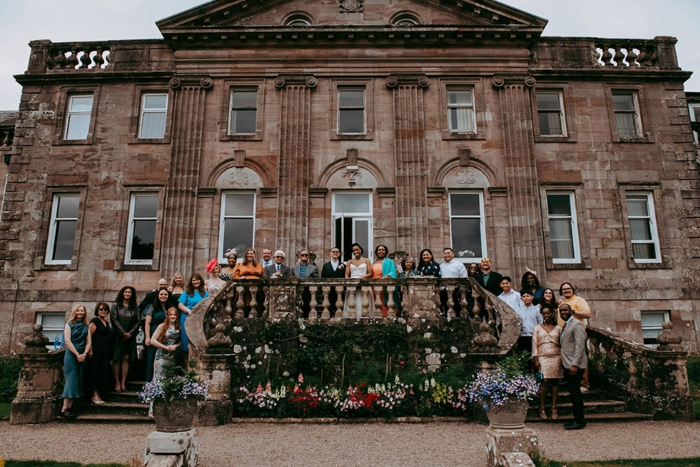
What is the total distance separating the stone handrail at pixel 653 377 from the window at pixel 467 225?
18.3 feet

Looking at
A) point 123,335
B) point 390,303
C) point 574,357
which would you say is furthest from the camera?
point 390,303

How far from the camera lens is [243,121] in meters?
16.0

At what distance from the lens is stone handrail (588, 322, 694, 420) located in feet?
28.9

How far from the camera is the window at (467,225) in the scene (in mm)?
14836

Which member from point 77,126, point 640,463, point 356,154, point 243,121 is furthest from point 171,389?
point 77,126

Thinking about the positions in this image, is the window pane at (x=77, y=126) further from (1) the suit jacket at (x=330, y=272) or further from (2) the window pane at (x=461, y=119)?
(2) the window pane at (x=461, y=119)

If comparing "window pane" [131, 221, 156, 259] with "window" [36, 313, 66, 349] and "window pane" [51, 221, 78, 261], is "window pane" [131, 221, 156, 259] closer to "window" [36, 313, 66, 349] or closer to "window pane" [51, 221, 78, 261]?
"window pane" [51, 221, 78, 261]

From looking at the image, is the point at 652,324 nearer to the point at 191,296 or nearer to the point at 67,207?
the point at 191,296

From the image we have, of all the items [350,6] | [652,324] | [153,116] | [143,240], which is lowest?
[652,324]

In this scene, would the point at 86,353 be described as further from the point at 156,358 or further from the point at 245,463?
the point at 245,463

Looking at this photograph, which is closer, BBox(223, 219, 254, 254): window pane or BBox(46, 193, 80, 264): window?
BBox(223, 219, 254, 254): window pane

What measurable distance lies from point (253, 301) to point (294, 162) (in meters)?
6.63

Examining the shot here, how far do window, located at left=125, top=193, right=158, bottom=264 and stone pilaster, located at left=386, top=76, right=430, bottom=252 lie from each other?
7942mm

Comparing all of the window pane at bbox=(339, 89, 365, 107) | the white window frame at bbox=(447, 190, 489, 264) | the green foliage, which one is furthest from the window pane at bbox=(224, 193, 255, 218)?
the green foliage
